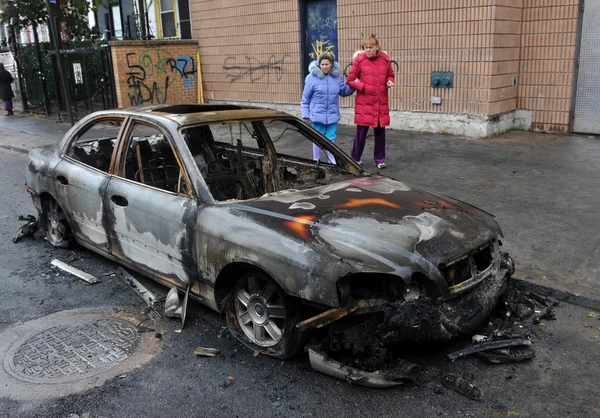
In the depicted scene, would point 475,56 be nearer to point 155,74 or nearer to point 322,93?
point 322,93

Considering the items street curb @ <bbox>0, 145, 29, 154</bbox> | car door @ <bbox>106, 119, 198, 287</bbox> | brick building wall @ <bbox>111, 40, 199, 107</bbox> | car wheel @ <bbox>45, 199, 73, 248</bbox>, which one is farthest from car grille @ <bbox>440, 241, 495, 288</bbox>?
brick building wall @ <bbox>111, 40, 199, 107</bbox>

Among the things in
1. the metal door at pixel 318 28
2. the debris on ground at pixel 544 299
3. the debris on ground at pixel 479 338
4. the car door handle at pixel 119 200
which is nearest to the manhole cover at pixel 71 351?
the car door handle at pixel 119 200

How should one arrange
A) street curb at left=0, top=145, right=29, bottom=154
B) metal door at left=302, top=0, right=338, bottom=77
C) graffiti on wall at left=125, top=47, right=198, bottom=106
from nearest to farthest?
street curb at left=0, top=145, right=29, bottom=154, metal door at left=302, top=0, right=338, bottom=77, graffiti on wall at left=125, top=47, right=198, bottom=106

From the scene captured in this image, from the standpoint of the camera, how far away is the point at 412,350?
3.72 m

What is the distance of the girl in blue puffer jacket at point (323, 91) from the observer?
8008 millimetres

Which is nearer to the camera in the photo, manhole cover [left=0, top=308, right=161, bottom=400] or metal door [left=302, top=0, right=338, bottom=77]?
manhole cover [left=0, top=308, right=161, bottom=400]

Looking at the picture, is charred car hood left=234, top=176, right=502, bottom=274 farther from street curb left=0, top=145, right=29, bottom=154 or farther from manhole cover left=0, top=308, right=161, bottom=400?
street curb left=0, top=145, right=29, bottom=154

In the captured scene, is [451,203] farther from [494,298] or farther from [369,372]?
[369,372]

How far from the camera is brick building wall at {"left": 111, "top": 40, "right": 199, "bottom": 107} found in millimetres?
14445

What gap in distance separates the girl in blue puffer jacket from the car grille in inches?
172

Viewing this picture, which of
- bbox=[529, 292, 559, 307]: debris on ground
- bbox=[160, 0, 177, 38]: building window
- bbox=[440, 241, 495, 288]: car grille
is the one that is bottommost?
bbox=[529, 292, 559, 307]: debris on ground

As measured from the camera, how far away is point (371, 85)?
851 cm

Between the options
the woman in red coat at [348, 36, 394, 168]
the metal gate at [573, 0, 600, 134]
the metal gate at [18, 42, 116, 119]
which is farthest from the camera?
the metal gate at [18, 42, 116, 119]

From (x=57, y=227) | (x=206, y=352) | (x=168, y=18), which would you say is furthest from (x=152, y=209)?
(x=168, y=18)
